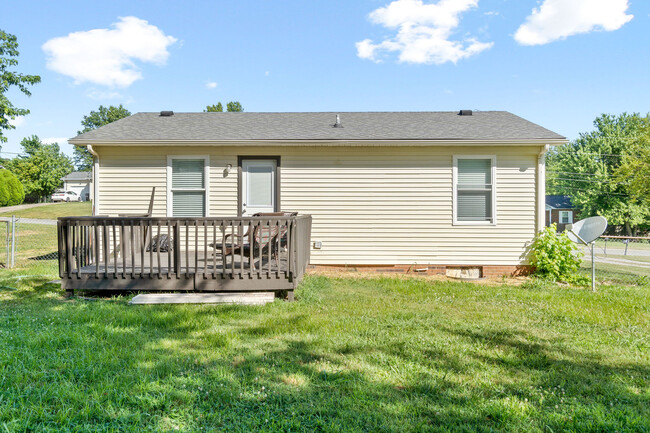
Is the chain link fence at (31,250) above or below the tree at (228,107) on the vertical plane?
below

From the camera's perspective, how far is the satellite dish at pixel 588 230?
19.8 feet

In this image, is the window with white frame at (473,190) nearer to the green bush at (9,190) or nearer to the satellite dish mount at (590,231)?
the satellite dish mount at (590,231)

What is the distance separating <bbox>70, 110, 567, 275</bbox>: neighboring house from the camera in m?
7.49

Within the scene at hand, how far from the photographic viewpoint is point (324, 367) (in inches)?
111

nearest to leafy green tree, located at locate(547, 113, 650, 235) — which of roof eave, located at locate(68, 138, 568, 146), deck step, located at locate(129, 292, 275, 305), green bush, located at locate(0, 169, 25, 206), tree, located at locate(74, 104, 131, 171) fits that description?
roof eave, located at locate(68, 138, 568, 146)

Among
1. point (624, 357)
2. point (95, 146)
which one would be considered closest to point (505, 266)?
point (624, 357)

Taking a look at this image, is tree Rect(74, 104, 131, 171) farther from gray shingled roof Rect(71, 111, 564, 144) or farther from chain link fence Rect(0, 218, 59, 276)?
gray shingled roof Rect(71, 111, 564, 144)

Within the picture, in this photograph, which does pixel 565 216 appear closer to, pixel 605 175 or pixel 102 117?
pixel 605 175

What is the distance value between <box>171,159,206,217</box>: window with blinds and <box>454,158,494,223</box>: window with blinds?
5.68m

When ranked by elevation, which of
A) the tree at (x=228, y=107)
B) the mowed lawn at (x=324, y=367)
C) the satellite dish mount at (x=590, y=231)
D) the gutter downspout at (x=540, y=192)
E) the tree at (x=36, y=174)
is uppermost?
the tree at (x=228, y=107)

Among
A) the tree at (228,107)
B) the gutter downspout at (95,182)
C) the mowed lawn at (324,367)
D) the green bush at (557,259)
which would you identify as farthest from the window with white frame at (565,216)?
the gutter downspout at (95,182)

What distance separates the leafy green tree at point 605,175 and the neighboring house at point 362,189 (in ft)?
105

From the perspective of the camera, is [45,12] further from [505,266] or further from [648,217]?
[648,217]

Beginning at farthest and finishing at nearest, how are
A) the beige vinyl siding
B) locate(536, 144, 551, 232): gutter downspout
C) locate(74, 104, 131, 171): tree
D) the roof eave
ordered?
locate(74, 104, 131, 171): tree → the beige vinyl siding → locate(536, 144, 551, 232): gutter downspout → the roof eave
